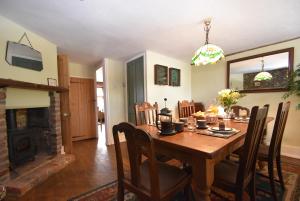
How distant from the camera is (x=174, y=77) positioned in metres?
3.92

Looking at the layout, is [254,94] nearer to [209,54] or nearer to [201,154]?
[209,54]

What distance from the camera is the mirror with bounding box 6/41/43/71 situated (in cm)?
205

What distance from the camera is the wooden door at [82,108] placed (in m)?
4.27

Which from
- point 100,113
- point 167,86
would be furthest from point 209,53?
point 100,113

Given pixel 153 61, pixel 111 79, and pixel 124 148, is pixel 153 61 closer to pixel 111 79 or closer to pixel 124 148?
pixel 111 79

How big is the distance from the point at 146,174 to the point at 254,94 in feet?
10.0

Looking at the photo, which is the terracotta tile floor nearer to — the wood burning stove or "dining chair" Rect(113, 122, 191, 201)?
the wood burning stove

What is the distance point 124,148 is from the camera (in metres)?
3.48

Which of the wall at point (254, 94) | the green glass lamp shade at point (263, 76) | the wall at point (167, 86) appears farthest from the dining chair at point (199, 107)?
the green glass lamp shade at point (263, 76)

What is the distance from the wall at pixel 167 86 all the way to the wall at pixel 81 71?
82.9 inches

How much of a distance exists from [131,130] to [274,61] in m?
3.33

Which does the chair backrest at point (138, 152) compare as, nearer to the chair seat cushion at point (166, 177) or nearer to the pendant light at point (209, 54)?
the chair seat cushion at point (166, 177)

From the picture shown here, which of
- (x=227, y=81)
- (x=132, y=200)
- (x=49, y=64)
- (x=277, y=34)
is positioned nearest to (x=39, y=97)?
(x=49, y=64)

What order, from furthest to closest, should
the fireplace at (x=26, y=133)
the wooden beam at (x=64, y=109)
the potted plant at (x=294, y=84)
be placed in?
the wooden beam at (x=64, y=109)
the potted plant at (x=294, y=84)
the fireplace at (x=26, y=133)
